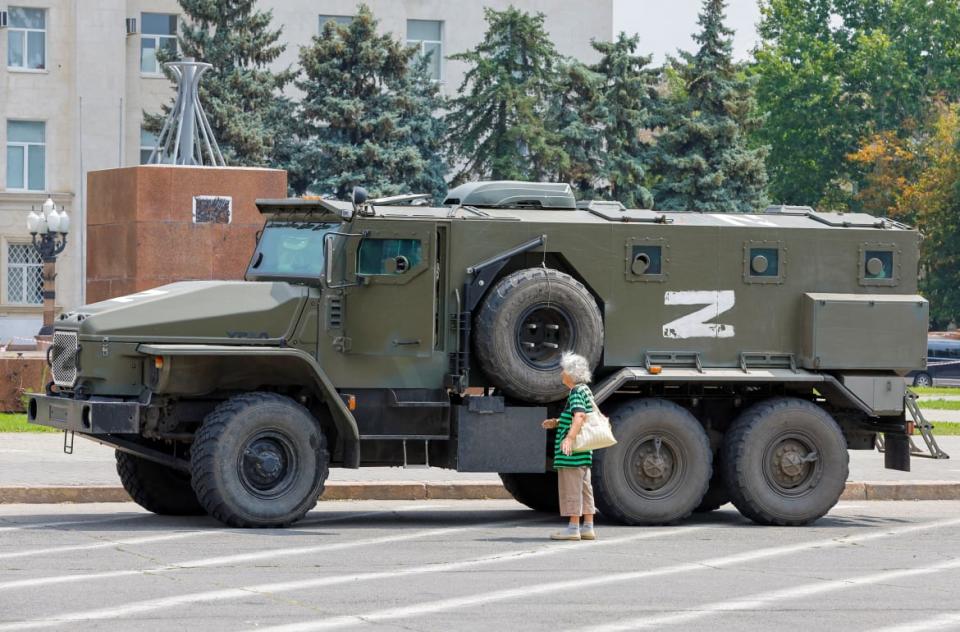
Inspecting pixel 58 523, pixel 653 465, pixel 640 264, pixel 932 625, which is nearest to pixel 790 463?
pixel 653 465

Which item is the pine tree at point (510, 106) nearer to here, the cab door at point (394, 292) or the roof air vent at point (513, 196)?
the roof air vent at point (513, 196)

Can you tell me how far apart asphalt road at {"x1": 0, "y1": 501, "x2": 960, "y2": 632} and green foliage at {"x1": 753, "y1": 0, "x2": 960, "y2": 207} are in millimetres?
57177

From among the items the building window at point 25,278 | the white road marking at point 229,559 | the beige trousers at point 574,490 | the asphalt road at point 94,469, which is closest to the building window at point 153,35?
the building window at point 25,278

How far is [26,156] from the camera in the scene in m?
58.2

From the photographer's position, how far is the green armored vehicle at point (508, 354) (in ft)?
46.8

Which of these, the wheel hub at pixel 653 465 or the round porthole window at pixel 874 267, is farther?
the round porthole window at pixel 874 267

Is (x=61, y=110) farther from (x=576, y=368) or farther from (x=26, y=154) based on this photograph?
(x=576, y=368)

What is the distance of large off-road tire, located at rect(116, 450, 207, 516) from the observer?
600 inches

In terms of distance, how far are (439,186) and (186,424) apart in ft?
127

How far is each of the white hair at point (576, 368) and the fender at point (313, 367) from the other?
1.86 m

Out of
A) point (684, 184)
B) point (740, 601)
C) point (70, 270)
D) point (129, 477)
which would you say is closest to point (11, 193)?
point (70, 270)

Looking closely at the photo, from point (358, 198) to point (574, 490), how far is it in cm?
292

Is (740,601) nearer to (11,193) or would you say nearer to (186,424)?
(186,424)

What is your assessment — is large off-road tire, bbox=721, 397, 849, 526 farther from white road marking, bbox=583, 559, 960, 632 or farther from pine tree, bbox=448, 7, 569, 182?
pine tree, bbox=448, 7, 569, 182
